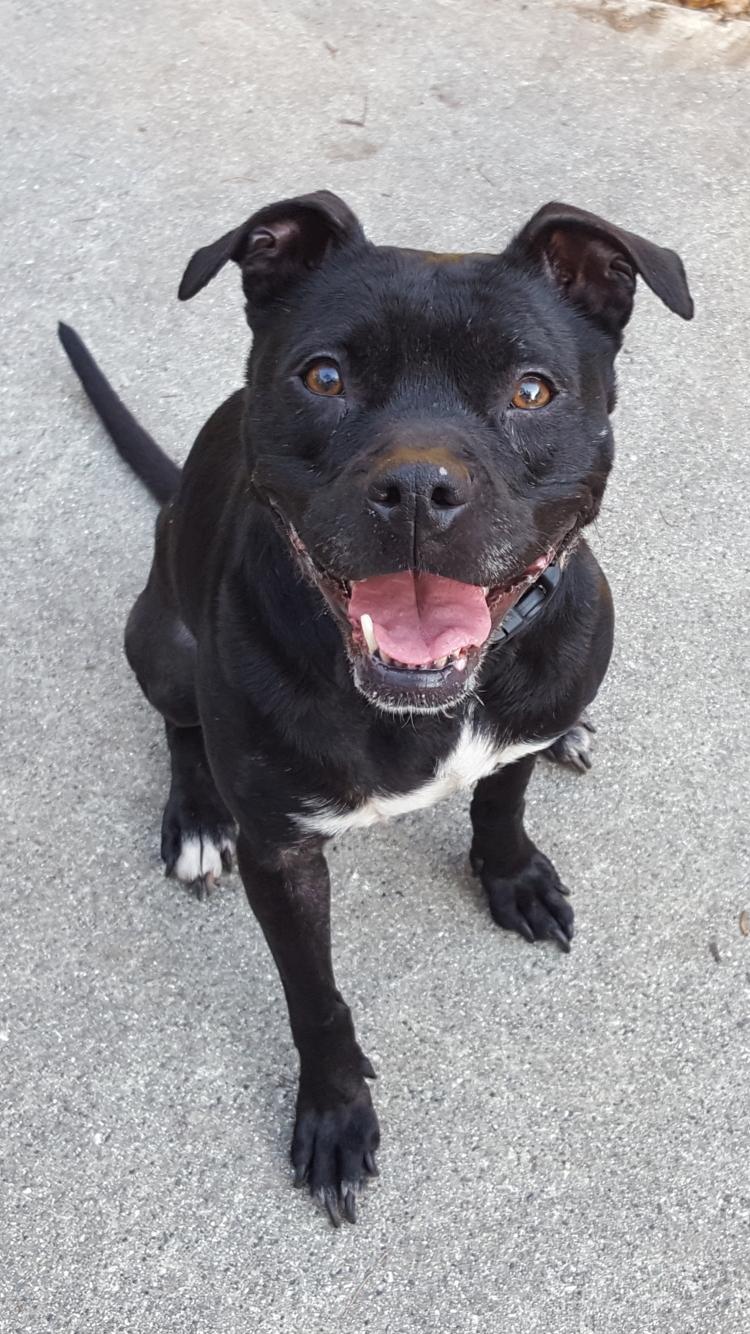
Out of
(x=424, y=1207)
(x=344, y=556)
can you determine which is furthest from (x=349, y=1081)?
(x=344, y=556)

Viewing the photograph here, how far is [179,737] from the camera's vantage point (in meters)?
3.08

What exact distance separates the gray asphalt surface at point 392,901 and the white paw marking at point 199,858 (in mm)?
67

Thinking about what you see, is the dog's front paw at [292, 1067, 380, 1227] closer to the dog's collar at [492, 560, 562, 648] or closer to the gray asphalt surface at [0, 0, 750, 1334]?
the gray asphalt surface at [0, 0, 750, 1334]

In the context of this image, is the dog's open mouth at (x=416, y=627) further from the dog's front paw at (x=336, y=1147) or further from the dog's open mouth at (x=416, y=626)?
the dog's front paw at (x=336, y=1147)

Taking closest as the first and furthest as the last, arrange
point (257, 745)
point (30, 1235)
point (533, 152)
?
point (257, 745), point (30, 1235), point (533, 152)

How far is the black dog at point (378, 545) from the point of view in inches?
75.7

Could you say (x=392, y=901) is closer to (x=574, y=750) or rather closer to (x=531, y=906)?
(x=531, y=906)

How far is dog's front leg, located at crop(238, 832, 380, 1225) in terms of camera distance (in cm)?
237

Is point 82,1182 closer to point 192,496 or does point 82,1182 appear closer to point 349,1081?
point 349,1081

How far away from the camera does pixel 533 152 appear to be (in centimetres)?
475

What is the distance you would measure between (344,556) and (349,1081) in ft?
3.88

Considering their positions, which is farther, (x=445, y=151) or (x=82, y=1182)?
(x=445, y=151)

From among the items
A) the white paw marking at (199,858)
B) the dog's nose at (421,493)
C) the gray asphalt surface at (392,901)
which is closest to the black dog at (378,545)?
the dog's nose at (421,493)

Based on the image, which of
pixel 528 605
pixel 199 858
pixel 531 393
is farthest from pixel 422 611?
pixel 199 858
